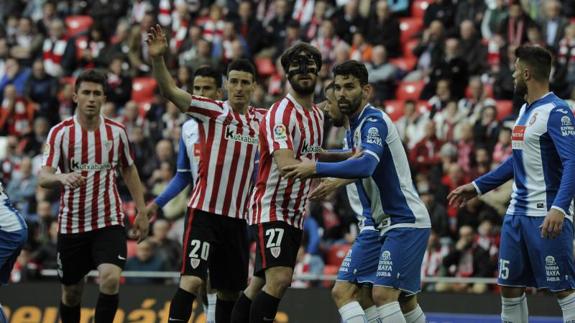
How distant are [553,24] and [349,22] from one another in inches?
154

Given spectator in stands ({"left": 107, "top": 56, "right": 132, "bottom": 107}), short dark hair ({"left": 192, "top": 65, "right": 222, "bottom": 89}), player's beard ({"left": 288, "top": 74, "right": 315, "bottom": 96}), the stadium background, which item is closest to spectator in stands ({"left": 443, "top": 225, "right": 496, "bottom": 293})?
the stadium background

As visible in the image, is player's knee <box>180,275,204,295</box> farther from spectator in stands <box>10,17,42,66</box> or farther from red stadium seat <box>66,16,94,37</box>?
red stadium seat <box>66,16,94,37</box>

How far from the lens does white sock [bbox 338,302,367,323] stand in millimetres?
9664

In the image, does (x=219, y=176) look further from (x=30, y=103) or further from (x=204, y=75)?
(x=30, y=103)

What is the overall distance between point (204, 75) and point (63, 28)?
42.3ft

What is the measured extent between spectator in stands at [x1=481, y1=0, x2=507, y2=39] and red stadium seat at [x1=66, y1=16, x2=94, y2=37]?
9003 millimetres

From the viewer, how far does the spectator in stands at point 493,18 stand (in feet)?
62.2

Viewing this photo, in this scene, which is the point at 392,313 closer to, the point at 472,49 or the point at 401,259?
the point at 401,259

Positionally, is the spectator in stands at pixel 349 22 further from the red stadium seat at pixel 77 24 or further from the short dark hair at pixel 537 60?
the short dark hair at pixel 537 60

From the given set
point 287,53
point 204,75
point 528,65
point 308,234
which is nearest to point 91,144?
point 204,75

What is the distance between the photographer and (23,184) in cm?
1941

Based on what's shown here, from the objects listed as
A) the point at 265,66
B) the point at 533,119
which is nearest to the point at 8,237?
the point at 533,119

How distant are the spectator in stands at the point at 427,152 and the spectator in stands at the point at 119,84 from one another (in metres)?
6.53

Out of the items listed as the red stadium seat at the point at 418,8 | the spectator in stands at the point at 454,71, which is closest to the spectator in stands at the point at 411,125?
the spectator in stands at the point at 454,71
